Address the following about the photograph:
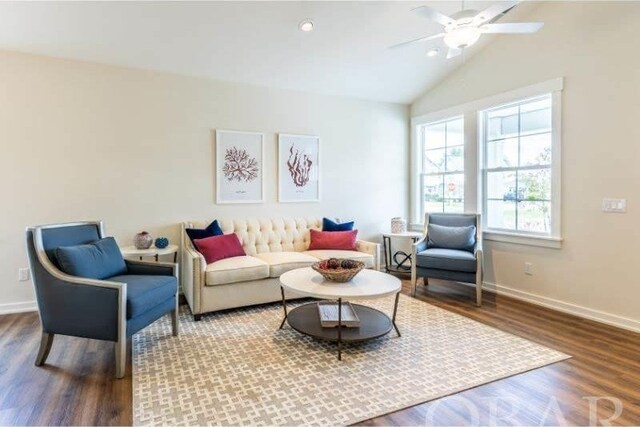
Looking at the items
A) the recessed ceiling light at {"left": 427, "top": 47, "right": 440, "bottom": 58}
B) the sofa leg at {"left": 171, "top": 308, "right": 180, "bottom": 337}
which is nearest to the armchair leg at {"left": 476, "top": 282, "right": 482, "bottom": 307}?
the recessed ceiling light at {"left": 427, "top": 47, "right": 440, "bottom": 58}

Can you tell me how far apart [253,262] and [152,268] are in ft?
3.16

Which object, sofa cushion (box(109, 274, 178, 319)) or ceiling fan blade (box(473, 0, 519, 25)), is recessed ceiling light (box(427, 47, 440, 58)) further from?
sofa cushion (box(109, 274, 178, 319))

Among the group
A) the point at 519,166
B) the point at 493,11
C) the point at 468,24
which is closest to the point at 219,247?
the point at 468,24

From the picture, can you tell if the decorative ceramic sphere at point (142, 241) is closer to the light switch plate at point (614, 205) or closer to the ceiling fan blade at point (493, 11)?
the ceiling fan blade at point (493, 11)

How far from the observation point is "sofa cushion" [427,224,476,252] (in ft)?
14.0

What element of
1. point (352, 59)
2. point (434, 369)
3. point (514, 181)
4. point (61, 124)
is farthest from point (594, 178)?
point (61, 124)

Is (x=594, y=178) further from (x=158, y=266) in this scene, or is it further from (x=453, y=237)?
(x=158, y=266)

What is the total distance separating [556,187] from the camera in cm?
378

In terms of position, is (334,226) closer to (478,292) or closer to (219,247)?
(219,247)

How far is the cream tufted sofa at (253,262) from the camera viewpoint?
3.43 meters

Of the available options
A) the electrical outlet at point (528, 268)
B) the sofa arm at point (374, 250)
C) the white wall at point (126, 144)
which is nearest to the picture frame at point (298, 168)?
the white wall at point (126, 144)

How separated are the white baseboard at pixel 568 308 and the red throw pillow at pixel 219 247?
3.02 m

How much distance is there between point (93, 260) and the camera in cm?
275

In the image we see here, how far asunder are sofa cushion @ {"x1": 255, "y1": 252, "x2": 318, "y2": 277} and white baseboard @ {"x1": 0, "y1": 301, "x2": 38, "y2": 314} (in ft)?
7.42
